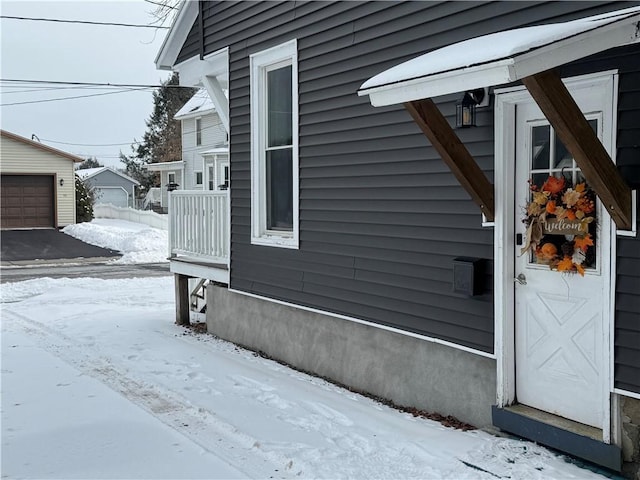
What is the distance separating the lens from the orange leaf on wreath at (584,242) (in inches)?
151

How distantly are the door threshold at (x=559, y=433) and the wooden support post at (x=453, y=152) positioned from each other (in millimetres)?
1297

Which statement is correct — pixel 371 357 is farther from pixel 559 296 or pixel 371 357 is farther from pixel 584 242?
pixel 584 242

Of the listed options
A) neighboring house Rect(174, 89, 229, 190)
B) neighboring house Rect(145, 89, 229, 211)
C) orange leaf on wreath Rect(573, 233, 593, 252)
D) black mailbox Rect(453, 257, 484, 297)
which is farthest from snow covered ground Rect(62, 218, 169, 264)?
orange leaf on wreath Rect(573, 233, 593, 252)

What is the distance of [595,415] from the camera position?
155 inches

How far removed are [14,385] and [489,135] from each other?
458 centimetres

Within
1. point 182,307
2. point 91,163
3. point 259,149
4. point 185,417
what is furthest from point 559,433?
point 91,163

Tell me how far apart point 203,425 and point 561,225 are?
286 cm

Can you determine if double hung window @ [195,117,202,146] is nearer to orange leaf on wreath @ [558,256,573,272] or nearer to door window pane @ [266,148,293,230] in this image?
door window pane @ [266,148,293,230]

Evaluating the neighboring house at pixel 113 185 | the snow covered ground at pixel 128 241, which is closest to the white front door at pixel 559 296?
the snow covered ground at pixel 128 241

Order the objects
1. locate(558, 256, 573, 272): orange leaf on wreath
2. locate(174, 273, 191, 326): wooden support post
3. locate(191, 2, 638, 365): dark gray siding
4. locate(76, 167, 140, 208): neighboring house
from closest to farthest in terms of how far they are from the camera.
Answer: locate(558, 256, 573, 272): orange leaf on wreath → locate(191, 2, 638, 365): dark gray siding → locate(174, 273, 191, 326): wooden support post → locate(76, 167, 140, 208): neighboring house

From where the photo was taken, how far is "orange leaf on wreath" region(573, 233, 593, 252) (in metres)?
3.83

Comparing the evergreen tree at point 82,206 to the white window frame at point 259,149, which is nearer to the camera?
the white window frame at point 259,149

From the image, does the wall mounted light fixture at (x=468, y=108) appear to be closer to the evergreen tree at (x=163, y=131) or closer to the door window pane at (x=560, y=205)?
the door window pane at (x=560, y=205)

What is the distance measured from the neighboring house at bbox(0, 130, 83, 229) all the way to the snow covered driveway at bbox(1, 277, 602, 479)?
68.2 ft
